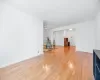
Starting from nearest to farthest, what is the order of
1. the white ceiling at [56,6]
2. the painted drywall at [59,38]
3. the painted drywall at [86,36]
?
the white ceiling at [56,6] < the painted drywall at [86,36] < the painted drywall at [59,38]

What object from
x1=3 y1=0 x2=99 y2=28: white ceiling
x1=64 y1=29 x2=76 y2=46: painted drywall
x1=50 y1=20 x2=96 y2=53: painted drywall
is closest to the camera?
x1=3 y1=0 x2=99 y2=28: white ceiling

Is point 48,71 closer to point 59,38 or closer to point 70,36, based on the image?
point 70,36

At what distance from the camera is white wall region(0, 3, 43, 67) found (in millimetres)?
4062

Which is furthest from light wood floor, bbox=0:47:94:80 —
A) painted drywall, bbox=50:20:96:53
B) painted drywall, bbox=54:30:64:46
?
painted drywall, bbox=54:30:64:46

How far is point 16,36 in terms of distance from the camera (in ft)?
15.6

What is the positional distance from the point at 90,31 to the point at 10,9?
242 inches

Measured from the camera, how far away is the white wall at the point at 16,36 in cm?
406

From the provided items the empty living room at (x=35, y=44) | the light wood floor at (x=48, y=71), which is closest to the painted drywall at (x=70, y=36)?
the empty living room at (x=35, y=44)

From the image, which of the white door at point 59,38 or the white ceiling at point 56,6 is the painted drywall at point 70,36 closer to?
the white door at point 59,38

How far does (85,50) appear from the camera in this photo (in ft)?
27.6

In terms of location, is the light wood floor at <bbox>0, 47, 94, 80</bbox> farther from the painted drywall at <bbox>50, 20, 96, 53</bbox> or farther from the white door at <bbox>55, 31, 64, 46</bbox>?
the white door at <bbox>55, 31, 64, 46</bbox>

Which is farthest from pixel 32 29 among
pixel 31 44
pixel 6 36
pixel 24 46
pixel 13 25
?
pixel 6 36

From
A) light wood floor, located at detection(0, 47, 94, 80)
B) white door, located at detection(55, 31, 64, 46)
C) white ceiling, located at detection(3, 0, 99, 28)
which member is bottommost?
light wood floor, located at detection(0, 47, 94, 80)

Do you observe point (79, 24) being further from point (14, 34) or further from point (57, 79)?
point (57, 79)
